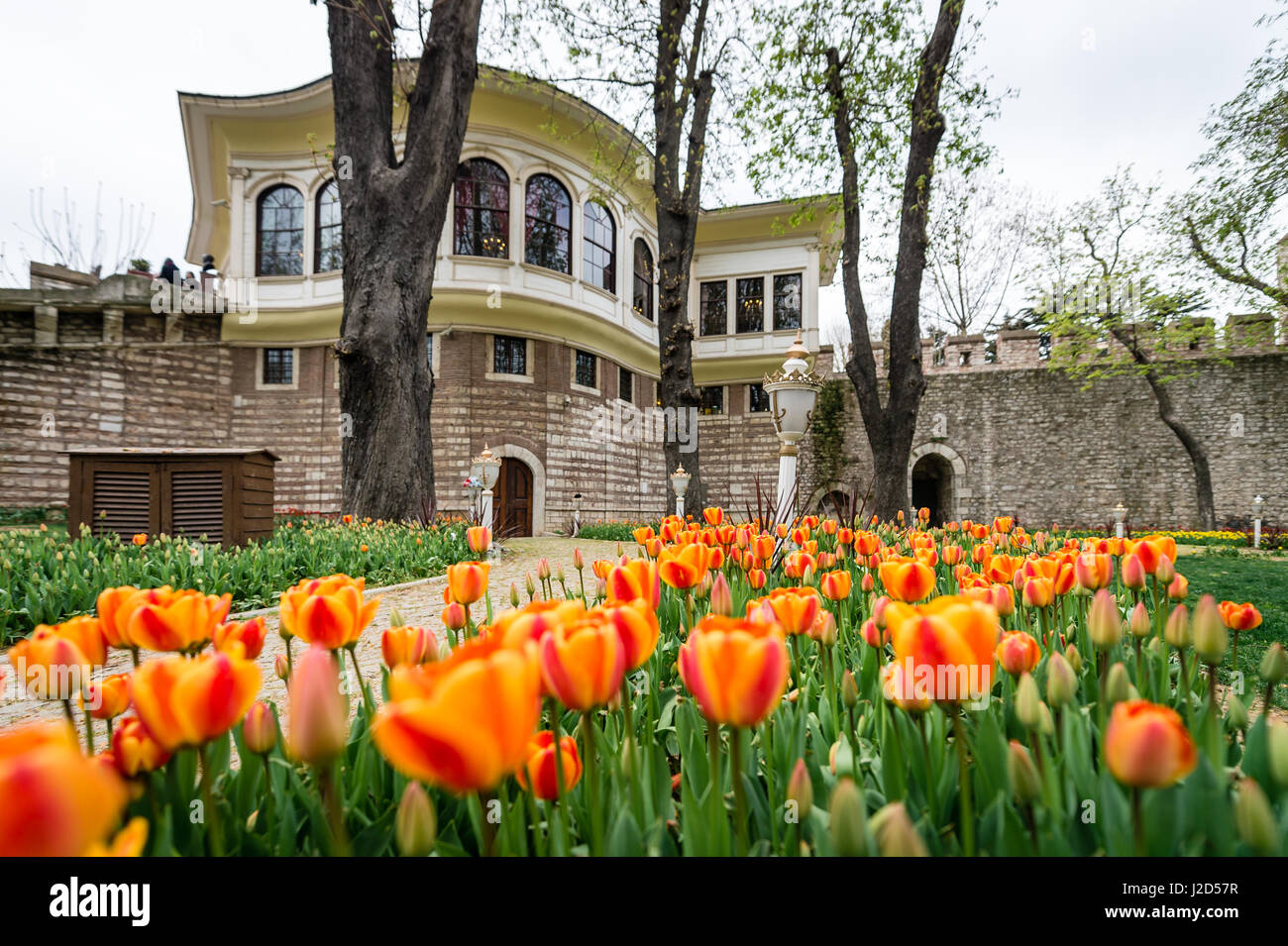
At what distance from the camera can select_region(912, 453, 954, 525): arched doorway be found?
18808mm

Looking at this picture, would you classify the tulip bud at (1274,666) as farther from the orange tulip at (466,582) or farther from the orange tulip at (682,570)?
the orange tulip at (466,582)

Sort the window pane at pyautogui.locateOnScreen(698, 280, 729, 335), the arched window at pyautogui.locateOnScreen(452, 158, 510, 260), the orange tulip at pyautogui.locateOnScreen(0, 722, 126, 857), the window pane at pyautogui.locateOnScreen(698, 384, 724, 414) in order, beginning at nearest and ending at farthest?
the orange tulip at pyautogui.locateOnScreen(0, 722, 126, 857) < the arched window at pyautogui.locateOnScreen(452, 158, 510, 260) < the window pane at pyautogui.locateOnScreen(698, 384, 724, 414) < the window pane at pyautogui.locateOnScreen(698, 280, 729, 335)

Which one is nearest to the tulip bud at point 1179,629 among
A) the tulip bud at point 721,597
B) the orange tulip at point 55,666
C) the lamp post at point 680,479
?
the tulip bud at point 721,597

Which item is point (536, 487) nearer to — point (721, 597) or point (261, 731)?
point (721, 597)

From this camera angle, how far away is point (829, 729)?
3.85 ft

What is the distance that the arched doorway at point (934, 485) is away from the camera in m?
18.8

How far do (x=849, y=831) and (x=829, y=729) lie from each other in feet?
2.20

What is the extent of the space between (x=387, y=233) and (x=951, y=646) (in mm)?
8509

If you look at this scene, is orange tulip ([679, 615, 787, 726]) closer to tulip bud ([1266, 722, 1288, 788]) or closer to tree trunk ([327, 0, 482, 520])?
tulip bud ([1266, 722, 1288, 788])

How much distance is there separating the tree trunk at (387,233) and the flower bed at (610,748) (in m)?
6.92

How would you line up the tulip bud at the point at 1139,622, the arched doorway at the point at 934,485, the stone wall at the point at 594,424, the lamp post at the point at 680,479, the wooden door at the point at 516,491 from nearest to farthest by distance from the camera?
the tulip bud at the point at 1139,622, the lamp post at the point at 680,479, the stone wall at the point at 594,424, the wooden door at the point at 516,491, the arched doorway at the point at 934,485

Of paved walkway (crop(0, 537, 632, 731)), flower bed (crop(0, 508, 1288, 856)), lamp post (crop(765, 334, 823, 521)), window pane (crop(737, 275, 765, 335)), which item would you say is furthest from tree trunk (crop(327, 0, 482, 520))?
window pane (crop(737, 275, 765, 335))

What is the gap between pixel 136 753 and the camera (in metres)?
0.71

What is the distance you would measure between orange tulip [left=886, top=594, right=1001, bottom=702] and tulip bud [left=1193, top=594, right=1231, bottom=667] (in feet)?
1.65
